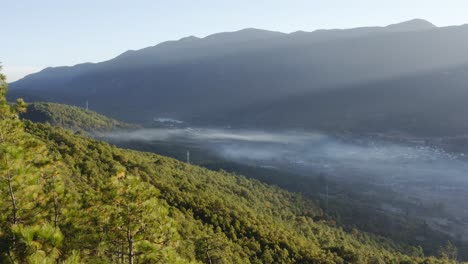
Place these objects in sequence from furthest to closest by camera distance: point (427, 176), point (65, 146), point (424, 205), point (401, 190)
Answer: point (427, 176), point (401, 190), point (424, 205), point (65, 146)

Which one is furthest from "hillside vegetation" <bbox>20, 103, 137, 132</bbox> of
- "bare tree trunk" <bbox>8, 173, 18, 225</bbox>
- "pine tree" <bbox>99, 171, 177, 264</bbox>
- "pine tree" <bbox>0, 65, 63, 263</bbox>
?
"pine tree" <bbox>99, 171, 177, 264</bbox>

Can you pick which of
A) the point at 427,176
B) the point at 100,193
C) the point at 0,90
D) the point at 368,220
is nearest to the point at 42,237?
the point at 100,193

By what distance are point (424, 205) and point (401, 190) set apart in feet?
70.2

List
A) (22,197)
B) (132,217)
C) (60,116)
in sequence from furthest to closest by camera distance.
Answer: (60,116) < (22,197) < (132,217)

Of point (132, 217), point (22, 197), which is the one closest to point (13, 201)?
point (22, 197)

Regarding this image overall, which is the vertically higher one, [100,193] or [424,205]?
[100,193]

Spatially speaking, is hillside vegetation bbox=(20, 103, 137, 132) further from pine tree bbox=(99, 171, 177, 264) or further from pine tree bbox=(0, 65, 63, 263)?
pine tree bbox=(99, 171, 177, 264)

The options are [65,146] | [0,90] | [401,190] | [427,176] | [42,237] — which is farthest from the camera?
[427,176]

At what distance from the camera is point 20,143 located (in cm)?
1563

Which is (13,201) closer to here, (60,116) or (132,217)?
(132,217)

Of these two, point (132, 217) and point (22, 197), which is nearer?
point (132, 217)

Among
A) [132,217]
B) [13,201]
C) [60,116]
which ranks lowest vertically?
[60,116]

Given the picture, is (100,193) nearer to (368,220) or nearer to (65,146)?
(65,146)

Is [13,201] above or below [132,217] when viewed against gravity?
above
